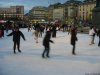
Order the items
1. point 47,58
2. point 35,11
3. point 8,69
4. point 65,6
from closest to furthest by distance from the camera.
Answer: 1. point 8,69
2. point 47,58
3. point 65,6
4. point 35,11

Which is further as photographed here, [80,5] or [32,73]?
[80,5]

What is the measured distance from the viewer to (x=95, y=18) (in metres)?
35.0

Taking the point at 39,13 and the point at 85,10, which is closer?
the point at 85,10

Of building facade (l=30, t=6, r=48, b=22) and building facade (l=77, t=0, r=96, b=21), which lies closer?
building facade (l=77, t=0, r=96, b=21)

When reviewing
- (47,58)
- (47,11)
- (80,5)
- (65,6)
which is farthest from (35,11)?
(47,58)

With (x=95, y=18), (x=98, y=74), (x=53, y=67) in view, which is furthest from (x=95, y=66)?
(x=95, y=18)

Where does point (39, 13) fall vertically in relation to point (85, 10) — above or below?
below

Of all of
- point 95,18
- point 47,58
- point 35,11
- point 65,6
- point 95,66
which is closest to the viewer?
point 95,66

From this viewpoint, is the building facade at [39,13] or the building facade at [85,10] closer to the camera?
the building facade at [85,10]

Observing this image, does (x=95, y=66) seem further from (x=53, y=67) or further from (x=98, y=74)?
(x=98, y=74)

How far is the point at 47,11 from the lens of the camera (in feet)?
581

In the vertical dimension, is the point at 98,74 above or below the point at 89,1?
below

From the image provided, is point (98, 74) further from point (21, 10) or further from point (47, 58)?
point (21, 10)

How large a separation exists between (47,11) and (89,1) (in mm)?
51391
